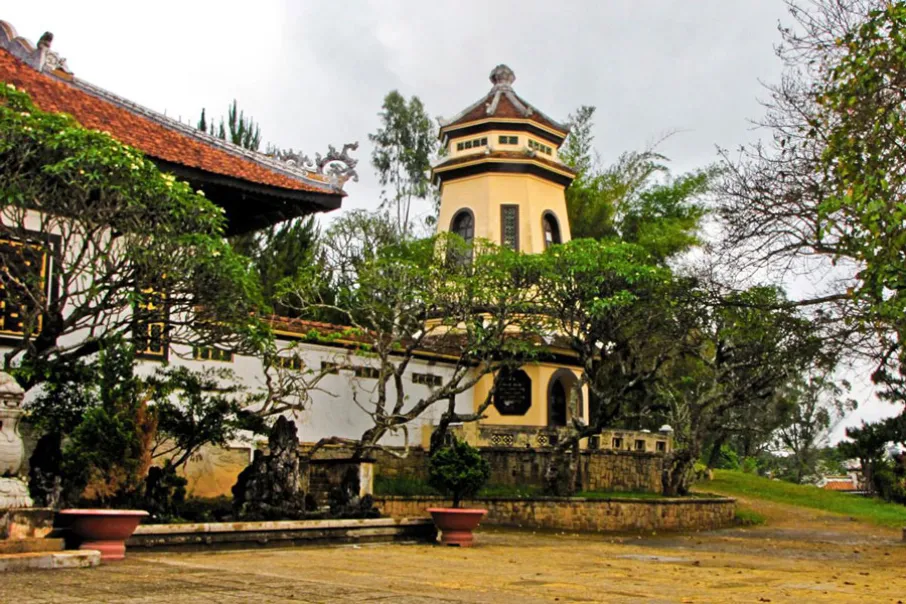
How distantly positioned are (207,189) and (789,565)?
33.5ft

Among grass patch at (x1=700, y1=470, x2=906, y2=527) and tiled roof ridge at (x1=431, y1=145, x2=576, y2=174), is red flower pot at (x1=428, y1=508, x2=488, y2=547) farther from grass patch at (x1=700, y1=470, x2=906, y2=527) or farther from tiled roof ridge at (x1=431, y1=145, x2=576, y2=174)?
grass patch at (x1=700, y1=470, x2=906, y2=527)

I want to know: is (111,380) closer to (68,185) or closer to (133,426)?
(133,426)

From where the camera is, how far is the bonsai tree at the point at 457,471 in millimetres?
15086

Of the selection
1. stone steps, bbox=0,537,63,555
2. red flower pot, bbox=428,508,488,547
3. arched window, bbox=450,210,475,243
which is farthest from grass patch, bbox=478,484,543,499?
stone steps, bbox=0,537,63,555

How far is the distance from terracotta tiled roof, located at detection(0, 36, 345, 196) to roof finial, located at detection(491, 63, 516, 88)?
14165mm

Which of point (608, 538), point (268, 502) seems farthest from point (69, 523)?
point (608, 538)

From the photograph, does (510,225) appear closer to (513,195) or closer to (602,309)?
(513,195)

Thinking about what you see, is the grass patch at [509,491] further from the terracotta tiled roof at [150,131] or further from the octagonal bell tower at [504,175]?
the terracotta tiled roof at [150,131]

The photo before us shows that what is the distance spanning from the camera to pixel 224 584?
7.93m

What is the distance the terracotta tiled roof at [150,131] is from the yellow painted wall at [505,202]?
1130cm

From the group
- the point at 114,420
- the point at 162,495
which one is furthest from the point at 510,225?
the point at 114,420

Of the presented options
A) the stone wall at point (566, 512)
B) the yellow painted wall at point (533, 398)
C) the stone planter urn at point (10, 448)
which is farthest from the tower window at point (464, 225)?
the stone planter urn at point (10, 448)

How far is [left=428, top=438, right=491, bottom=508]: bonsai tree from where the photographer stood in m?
15.1

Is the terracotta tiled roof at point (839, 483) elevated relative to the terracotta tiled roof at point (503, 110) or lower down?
lower down
